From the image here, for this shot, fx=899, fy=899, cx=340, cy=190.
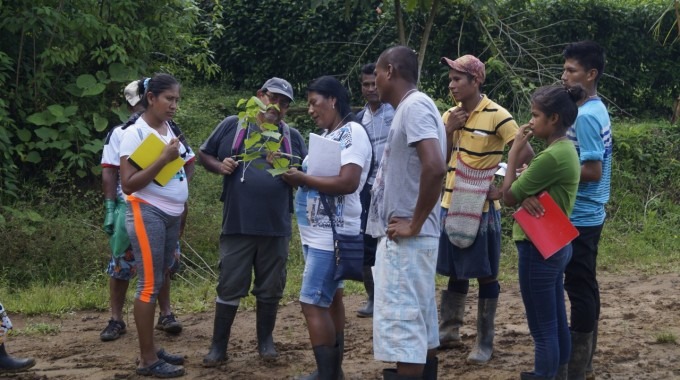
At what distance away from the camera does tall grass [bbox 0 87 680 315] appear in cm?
790

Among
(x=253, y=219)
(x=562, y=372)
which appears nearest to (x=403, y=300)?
(x=562, y=372)

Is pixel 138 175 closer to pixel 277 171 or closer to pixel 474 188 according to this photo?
pixel 277 171

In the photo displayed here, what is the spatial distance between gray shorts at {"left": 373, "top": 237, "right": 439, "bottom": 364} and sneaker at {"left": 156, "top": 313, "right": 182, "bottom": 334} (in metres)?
2.66

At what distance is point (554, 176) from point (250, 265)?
212 cm

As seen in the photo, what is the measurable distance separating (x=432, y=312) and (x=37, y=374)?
8.82ft

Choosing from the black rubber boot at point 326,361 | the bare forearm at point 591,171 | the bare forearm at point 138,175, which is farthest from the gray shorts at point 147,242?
the bare forearm at point 591,171

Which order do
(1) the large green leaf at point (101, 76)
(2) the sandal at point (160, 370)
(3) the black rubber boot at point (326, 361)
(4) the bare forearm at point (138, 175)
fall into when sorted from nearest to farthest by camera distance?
(3) the black rubber boot at point (326, 361) → (4) the bare forearm at point (138, 175) → (2) the sandal at point (160, 370) → (1) the large green leaf at point (101, 76)

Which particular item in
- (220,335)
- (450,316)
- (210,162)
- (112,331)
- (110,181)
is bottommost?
(112,331)

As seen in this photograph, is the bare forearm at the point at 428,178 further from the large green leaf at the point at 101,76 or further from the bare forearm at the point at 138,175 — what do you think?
the large green leaf at the point at 101,76

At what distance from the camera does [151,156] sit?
5414 millimetres

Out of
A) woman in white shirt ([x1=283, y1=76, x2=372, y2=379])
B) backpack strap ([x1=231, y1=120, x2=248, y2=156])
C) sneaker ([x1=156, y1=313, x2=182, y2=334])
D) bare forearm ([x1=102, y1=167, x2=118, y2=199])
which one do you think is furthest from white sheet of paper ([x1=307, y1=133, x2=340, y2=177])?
sneaker ([x1=156, y1=313, x2=182, y2=334])

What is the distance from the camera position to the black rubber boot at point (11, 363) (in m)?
5.59

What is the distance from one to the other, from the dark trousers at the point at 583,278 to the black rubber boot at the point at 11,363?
11.0 feet

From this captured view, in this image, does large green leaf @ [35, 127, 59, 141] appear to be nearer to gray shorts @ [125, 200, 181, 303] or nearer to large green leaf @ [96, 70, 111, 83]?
large green leaf @ [96, 70, 111, 83]
